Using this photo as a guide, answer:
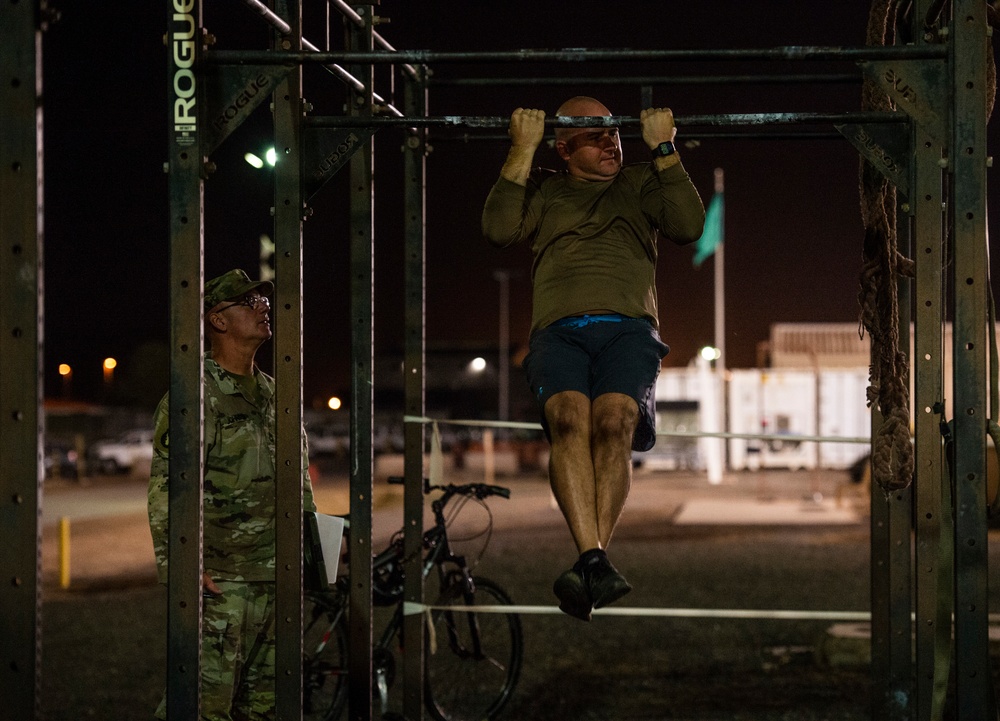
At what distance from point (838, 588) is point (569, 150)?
8368mm

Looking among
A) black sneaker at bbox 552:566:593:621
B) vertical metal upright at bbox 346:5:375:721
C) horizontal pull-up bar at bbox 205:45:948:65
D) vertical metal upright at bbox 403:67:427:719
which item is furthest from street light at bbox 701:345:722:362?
black sneaker at bbox 552:566:593:621

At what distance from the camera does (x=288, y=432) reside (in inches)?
167

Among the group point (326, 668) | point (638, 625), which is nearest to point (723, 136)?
point (326, 668)

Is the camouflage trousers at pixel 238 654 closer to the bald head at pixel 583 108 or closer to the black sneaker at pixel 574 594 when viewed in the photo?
the black sneaker at pixel 574 594

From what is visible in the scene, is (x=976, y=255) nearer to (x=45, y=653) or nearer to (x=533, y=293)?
(x=533, y=293)

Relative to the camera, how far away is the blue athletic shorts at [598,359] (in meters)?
4.24

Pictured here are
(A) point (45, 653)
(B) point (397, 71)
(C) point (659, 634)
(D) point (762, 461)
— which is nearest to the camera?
(B) point (397, 71)

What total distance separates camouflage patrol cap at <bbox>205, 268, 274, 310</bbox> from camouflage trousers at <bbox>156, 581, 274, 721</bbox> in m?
1.15

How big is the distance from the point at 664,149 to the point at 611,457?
1.03m

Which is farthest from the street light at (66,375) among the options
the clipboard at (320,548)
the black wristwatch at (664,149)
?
the black wristwatch at (664,149)

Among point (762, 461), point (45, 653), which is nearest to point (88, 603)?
point (45, 653)

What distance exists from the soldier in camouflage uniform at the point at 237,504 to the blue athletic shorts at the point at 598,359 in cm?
112

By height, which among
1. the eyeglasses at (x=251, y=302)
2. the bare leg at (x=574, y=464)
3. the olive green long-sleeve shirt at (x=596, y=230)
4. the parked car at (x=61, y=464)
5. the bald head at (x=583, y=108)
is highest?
the bald head at (x=583, y=108)

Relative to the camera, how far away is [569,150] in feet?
15.3
